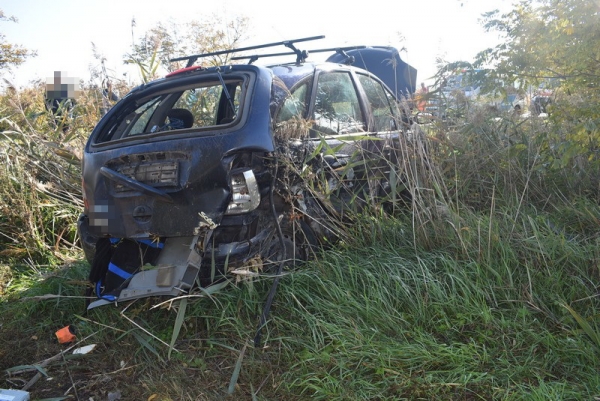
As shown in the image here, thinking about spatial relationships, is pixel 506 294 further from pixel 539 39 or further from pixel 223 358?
pixel 539 39

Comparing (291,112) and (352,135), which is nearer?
(291,112)

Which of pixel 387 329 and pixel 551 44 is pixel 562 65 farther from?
pixel 387 329

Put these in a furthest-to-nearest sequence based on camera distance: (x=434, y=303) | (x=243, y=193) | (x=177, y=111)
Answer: (x=177, y=111) < (x=243, y=193) < (x=434, y=303)

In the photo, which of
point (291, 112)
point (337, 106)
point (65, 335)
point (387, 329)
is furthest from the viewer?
point (337, 106)

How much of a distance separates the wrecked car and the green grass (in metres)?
0.26

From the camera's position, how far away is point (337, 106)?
14.4 ft

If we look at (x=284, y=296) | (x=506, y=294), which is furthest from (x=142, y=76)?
(x=506, y=294)

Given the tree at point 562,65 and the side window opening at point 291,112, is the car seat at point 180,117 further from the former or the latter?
the tree at point 562,65

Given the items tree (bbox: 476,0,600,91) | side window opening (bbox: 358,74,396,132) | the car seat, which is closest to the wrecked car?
side window opening (bbox: 358,74,396,132)

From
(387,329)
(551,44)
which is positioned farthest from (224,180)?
(551,44)

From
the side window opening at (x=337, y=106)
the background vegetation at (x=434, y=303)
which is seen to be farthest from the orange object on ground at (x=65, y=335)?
the side window opening at (x=337, y=106)

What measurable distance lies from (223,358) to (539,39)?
3178mm

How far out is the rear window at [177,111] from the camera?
13.5ft

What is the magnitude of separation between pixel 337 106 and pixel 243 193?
1.43 metres
